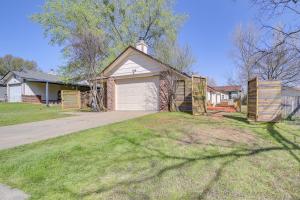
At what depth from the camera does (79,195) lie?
112 inches

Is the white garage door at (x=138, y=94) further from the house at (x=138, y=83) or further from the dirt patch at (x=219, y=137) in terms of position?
the dirt patch at (x=219, y=137)

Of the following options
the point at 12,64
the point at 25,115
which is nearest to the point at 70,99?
the point at 25,115

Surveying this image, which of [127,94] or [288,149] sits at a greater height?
[127,94]

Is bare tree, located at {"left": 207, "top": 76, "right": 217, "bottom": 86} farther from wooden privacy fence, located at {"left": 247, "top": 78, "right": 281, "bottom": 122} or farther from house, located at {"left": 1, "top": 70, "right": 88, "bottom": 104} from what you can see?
wooden privacy fence, located at {"left": 247, "top": 78, "right": 281, "bottom": 122}

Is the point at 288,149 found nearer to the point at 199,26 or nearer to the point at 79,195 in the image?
the point at 79,195

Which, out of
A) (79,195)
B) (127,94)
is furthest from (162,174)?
(127,94)

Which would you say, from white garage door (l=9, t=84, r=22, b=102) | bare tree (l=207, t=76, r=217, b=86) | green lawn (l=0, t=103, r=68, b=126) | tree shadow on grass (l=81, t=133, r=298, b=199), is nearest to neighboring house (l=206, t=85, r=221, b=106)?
green lawn (l=0, t=103, r=68, b=126)

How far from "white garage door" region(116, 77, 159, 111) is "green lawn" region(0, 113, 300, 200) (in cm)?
780

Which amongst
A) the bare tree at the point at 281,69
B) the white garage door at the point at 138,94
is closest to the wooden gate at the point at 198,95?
the white garage door at the point at 138,94

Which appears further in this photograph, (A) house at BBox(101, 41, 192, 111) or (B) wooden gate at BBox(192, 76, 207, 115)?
(A) house at BBox(101, 41, 192, 111)

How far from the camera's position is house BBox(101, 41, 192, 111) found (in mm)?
12599

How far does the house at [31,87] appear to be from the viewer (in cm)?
2441

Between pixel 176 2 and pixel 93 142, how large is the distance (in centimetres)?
2106

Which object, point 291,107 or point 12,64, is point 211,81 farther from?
point 12,64
